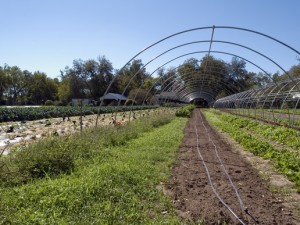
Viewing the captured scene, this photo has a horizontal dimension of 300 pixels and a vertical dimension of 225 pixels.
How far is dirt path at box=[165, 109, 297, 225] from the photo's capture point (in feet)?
16.3

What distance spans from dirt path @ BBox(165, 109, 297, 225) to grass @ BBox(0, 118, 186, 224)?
1.04 feet

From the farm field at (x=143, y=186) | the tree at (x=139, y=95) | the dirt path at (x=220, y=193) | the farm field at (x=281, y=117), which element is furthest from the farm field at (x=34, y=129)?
the tree at (x=139, y=95)

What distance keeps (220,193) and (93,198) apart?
220 cm

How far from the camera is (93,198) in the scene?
5270mm

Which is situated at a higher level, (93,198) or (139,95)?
(139,95)

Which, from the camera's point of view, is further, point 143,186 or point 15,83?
point 15,83

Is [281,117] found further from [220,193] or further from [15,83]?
[15,83]

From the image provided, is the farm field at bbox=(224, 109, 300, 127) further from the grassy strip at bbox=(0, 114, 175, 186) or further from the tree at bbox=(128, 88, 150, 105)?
the tree at bbox=(128, 88, 150, 105)

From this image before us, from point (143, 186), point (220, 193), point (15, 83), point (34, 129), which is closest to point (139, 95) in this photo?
point (15, 83)

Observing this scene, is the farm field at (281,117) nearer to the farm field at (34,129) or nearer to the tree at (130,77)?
the farm field at (34,129)

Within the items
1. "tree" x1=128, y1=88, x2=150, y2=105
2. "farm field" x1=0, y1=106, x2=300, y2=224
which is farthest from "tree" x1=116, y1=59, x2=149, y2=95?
"farm field" x1=0, y1=106, x2=300, y2=224

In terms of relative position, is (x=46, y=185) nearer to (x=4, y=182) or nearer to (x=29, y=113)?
Result: (x=4, y=182)

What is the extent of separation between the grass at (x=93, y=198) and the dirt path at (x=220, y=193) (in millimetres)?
317

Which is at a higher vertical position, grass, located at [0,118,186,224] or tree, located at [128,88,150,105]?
tree, located at [128,88,150,105]
